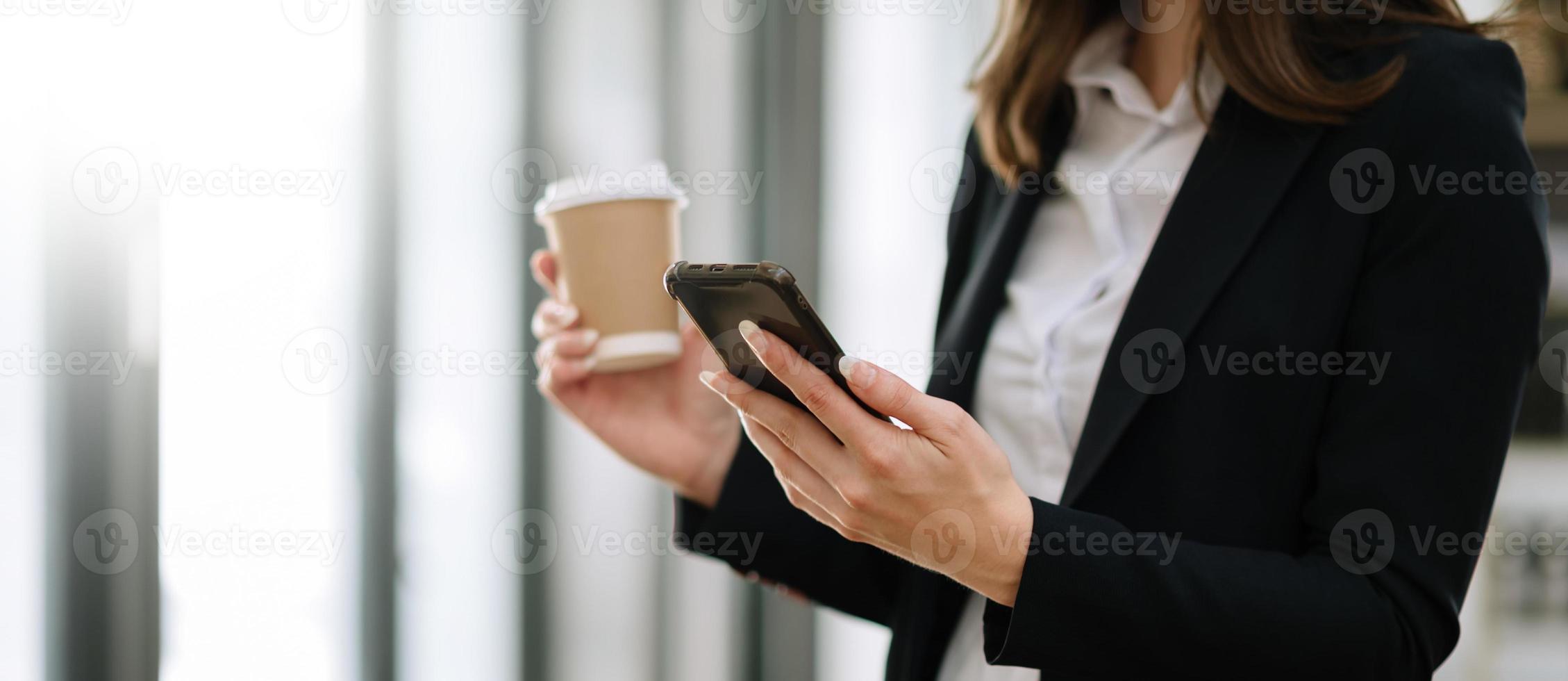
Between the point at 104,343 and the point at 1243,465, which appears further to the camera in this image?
the point at 104,343

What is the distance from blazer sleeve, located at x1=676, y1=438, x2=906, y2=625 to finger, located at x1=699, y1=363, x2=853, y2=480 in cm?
→ 34

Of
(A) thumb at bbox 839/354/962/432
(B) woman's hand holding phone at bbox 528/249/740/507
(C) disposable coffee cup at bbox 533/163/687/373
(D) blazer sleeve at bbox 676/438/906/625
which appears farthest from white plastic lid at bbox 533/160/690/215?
(A) thumb at bbox 839/354/962/432

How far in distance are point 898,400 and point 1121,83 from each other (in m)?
0.53

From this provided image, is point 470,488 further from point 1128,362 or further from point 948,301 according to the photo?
point 1128,362

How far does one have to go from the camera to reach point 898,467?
610mm

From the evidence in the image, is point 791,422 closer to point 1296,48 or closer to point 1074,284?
point 1074,284

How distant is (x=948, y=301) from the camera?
1.04 meters

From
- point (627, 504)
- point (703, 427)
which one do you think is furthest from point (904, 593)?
point (627, 504)

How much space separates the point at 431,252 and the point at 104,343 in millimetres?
446

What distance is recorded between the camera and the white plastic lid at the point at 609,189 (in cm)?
89

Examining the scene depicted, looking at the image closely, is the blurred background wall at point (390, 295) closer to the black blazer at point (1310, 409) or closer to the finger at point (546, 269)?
the finger at point (546, 269)

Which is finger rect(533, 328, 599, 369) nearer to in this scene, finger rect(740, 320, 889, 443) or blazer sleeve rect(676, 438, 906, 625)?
blazer sleeve rect(676, 438, 906, 625)

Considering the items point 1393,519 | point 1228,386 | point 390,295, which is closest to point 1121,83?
point 1228,386

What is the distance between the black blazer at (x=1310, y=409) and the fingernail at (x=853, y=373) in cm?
17
